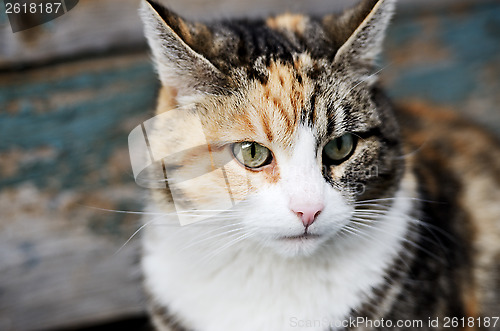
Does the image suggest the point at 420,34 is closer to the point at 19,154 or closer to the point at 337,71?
the point at 337,71

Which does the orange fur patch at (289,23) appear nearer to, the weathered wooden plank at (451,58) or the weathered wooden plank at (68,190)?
the weathered wooden plank at (68,190)

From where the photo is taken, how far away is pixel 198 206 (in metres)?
1.31

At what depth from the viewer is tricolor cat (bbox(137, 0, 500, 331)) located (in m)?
1.23

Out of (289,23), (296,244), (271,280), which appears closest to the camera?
(296,244)

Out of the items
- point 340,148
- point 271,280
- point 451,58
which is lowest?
point 271,280

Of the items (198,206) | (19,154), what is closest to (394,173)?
(198,206)

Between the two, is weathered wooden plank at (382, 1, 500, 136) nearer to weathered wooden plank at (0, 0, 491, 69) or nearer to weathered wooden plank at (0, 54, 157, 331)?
weathered wooden plank at (0, 0, 491, 69)

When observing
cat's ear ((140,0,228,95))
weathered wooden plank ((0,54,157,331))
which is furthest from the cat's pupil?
weathered wooden plank ((0,54,157,331))

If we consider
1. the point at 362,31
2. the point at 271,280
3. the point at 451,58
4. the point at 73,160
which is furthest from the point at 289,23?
the point at 451,58

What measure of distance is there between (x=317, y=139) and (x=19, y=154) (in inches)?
51.1

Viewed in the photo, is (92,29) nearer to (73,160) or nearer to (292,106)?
(73,160)

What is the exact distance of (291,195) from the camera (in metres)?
1.17

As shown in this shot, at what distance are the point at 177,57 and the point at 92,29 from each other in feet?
3.04

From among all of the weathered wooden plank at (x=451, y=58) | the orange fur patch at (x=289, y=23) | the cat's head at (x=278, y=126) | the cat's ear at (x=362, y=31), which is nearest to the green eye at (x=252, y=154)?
the cat's head at (x=278, y=126)
